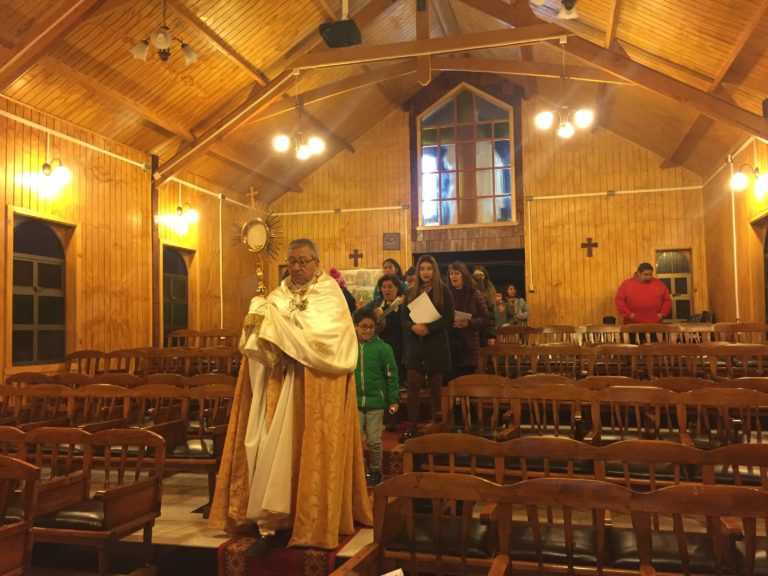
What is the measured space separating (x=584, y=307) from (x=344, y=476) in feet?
30.0

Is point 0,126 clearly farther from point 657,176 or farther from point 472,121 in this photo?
point 657,176

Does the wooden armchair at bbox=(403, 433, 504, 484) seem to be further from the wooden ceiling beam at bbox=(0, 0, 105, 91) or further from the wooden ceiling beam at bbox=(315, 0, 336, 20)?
the wooden ceiling beam at bbox=(315, 0, 336, 20)

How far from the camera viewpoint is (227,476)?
11.0 feet

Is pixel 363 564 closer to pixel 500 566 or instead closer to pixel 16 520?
pixel 500 566

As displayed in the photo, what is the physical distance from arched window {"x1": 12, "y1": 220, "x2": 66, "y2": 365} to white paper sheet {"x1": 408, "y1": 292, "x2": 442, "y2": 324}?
15.6 ft

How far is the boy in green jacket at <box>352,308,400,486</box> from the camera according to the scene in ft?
14.2

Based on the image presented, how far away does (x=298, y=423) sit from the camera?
3340 millimetres

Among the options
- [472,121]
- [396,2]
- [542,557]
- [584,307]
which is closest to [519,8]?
[396,2]

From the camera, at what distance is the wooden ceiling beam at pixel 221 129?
30.2 ft

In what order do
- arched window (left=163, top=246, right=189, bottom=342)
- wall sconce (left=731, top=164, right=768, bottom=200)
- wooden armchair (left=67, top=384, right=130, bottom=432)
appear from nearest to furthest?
wooden armchair (left=67, top=384, right=130, bottom=432)
wall sconce (left=731, top=164, right=768, bottom=200)
arched window (left=163, top=246, right=189, bottom=342)

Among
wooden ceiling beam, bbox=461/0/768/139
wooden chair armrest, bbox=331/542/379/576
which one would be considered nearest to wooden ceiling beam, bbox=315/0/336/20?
wooden ceiling beam, bbox=461/0/768/139

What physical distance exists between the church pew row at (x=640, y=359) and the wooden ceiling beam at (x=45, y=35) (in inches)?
196

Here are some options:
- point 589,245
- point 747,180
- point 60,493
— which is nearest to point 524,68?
point 747,180

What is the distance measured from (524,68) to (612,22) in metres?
1.52
